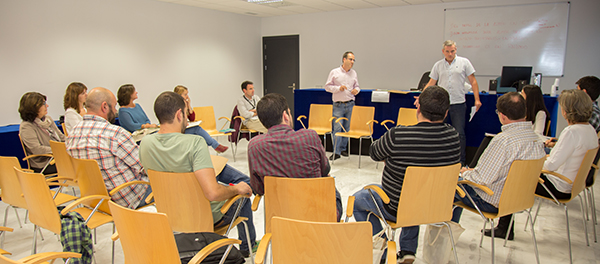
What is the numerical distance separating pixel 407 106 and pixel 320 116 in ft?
4.47

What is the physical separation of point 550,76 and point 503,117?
16.1 feet

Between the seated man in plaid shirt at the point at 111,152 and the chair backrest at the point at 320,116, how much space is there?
359cm

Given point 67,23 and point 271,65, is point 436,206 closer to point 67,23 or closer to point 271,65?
point 67,23

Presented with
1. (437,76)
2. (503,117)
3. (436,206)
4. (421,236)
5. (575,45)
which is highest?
(575,45)

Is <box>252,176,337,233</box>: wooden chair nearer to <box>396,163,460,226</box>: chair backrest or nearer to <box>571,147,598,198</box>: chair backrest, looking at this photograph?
<box>396,163,460,226</box>: chair backrest

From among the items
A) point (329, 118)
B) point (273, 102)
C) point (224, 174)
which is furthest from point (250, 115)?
point (273, 102)

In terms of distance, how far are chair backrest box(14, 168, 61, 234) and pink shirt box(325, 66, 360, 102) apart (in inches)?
170

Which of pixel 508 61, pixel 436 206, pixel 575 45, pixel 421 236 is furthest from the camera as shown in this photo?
pixel 508 61

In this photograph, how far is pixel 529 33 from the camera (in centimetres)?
636

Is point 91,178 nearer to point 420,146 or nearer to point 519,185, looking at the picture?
point 420,146

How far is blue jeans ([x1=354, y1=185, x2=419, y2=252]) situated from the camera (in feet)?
7.50

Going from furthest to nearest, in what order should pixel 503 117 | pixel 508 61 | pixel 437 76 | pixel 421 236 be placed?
pixel 508 61 < pixel 437 76 < pixel 421 236 < pixel 503 117

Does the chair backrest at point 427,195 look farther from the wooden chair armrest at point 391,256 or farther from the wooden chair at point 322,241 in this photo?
the wooden chair at point 322,241

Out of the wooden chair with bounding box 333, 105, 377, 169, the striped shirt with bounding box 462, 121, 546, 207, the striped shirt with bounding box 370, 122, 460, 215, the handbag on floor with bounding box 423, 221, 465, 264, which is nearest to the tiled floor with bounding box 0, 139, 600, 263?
the handbag on floor with bounding box 423, 221, 465, 264
